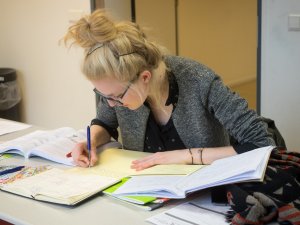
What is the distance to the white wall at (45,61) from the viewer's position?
3.54 meters

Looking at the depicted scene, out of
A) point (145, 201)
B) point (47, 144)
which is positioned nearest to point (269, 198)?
point (145, 201)

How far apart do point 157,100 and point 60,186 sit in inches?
19.8

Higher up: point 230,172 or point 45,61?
point 230,172

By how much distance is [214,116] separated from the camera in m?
1.60

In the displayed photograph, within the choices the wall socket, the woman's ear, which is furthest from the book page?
the wall socket

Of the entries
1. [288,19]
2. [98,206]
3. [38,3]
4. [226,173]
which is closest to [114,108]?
[98,206]

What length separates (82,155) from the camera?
1.57 m

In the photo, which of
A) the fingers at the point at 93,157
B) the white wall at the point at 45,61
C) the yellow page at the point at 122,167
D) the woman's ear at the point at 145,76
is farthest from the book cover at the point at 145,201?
the white wall at the point at 45,61

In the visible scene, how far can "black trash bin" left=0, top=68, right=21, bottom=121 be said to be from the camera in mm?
3750

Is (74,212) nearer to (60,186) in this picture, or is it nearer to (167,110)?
(60,186)

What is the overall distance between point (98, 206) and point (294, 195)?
1.68 feet

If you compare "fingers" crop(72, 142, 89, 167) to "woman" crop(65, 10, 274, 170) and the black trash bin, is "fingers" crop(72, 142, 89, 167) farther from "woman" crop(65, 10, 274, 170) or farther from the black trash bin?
the black trash bin

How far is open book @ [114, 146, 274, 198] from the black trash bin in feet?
8.94

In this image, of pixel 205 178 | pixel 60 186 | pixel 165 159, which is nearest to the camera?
pixel 205 178
